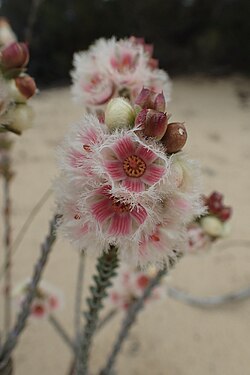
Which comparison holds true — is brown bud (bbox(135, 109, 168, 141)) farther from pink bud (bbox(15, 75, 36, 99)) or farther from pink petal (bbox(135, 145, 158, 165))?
pink bud (bbox(15, 75, 36, 99))

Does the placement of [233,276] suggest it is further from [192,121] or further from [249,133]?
[192,121]

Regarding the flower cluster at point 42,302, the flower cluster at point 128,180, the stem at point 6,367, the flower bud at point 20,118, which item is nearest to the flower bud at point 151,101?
the flower cluster at point 128,180

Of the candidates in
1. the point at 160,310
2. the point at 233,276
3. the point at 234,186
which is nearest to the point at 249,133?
the point at 234,186

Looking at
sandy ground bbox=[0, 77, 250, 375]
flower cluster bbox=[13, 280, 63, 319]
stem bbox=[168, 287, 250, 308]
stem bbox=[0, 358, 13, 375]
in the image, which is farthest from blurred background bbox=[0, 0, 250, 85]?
stem bbox=[0, 358, 13, 375]

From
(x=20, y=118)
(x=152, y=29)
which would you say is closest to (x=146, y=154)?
(x=20, y=118)

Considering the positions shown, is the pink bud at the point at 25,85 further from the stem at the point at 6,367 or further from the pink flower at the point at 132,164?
the stem at the point at 6,367
